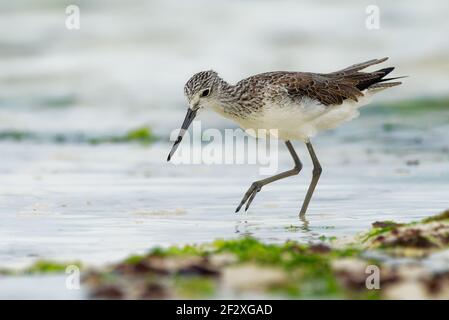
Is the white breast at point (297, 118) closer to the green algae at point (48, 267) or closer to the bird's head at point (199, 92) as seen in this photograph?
the bird's head at point (199, 92)

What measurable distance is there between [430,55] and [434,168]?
965cm

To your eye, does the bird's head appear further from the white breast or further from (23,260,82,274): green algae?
(23,260,82,274): green algae

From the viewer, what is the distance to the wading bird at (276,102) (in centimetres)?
948

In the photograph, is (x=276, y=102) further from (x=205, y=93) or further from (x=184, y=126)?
(x=184, y=126)

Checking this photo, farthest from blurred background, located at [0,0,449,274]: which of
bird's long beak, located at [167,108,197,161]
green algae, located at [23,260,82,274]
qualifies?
bird's long beak, located at [167,108,197,161]

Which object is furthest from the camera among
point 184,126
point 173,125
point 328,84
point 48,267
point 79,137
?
point 173,125

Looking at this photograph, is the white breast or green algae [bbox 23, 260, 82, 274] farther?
the white breast

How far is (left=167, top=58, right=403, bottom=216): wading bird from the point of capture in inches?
373

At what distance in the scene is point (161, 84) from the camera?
2147 cm

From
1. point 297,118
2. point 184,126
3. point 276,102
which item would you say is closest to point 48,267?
point 184,126

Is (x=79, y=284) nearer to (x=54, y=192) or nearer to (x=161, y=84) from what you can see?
(x=54, y=192)

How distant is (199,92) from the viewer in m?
9.52

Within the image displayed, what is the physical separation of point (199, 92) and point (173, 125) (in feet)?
28.4

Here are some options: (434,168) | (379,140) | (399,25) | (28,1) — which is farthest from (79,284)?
(28,1)
